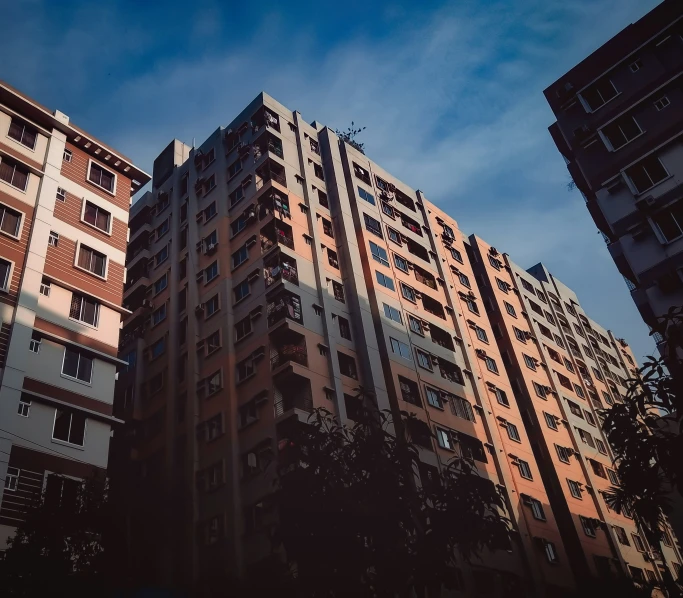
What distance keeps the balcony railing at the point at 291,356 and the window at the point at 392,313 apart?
8344 millimetres

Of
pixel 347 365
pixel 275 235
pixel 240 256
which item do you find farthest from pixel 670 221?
pixel 240 256

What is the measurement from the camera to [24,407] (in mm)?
22016

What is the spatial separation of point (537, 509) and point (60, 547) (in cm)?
3160

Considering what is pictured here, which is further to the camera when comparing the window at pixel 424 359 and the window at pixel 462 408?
the window at pixel 424 359

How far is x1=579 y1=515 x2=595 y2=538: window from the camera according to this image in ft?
142

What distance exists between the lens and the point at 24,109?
2977 cm

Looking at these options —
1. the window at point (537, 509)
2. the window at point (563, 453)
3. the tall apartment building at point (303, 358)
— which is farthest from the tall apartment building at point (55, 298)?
the window at point (563, 453)

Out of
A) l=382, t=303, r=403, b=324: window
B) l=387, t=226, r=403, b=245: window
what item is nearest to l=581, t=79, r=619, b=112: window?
l=382, t=303, r=403, b=324: window

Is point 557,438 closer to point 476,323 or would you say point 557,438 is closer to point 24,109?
point 476,323

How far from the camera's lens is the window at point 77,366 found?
24266mm

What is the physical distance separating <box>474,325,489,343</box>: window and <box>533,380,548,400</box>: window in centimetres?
547

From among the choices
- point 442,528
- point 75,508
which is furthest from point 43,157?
point 442,528

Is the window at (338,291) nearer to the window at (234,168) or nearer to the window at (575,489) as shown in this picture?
the window at (234,168)

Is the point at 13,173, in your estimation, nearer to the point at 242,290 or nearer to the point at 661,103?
the point at 242,290
